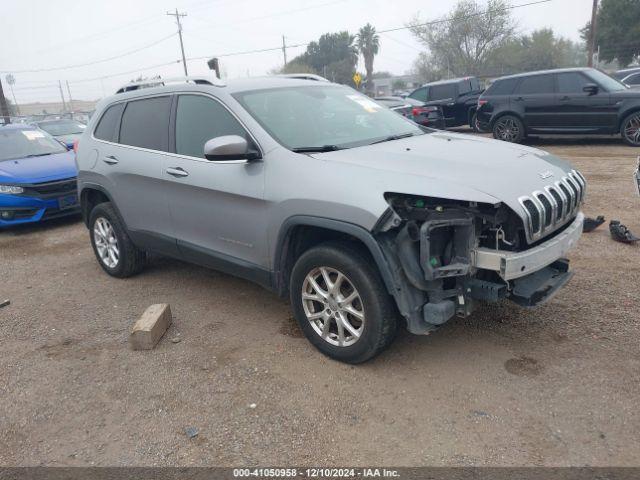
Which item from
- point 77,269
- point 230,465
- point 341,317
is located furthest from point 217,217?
point 77,269

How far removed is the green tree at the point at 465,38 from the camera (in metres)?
46.5

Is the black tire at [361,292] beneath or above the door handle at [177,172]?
beneath

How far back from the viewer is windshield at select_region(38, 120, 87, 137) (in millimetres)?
14977

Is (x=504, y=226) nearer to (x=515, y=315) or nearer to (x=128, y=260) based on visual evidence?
(x=515, y=315)

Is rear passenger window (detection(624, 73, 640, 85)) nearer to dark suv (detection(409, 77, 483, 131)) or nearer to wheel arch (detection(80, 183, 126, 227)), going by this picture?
dark suv (detection(409, 77, 483, 131))

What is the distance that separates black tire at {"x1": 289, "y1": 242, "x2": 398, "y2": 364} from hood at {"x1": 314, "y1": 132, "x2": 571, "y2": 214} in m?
0.51

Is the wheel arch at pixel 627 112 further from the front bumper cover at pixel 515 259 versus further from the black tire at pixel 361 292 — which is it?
the black tire at pixel 361 292

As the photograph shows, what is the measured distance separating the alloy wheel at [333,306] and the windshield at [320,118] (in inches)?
36.1

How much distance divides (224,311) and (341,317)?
1.48 metres

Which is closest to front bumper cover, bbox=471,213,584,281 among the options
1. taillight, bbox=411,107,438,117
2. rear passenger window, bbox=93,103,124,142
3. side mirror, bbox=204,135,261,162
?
side mirror, bbox=204,135,261,162

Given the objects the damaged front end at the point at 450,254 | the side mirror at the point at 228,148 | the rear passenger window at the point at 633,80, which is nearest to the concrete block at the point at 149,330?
the side mirror at the point at 228,148

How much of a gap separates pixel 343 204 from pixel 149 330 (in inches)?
70.9

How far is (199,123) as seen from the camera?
165 inches

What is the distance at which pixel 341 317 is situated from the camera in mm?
3426
